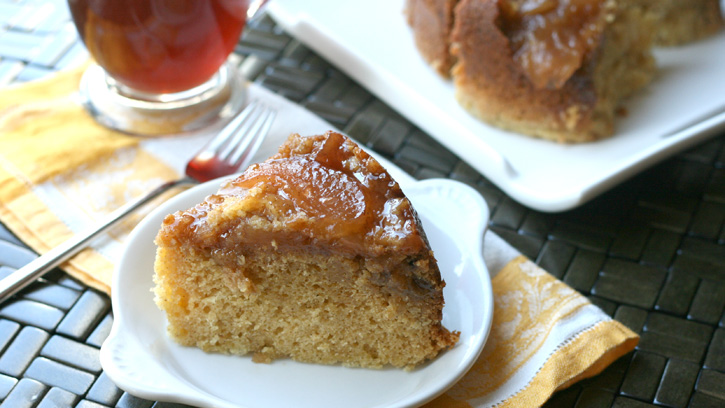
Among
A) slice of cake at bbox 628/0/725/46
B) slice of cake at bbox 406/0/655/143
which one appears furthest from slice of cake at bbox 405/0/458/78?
slice of cake at bbox 628/0/725/46

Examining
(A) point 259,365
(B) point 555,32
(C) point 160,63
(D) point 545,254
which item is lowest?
(D) point 545,254

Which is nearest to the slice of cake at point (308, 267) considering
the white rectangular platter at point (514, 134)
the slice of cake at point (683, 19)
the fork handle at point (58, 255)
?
the fork handle at point (58, 255)

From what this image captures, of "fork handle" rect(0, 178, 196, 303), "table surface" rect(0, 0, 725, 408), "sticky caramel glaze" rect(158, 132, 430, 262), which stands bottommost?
"table surface" rect(0, 0, 725, 408)

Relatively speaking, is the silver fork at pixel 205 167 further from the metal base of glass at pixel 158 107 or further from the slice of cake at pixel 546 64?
the slice of cake at pixel 546 64

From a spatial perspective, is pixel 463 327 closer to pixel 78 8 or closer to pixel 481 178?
pixel 481 178

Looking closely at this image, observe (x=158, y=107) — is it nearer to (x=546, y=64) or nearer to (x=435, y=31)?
(x=435, y=31)

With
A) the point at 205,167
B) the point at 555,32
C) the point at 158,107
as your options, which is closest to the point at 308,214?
the point at 205,167

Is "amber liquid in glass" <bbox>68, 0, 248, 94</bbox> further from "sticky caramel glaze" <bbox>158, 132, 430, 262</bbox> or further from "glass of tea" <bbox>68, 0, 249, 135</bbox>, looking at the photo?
"sticky caramel glaze" <bbox>158, 132, 430, 262</bbox>
